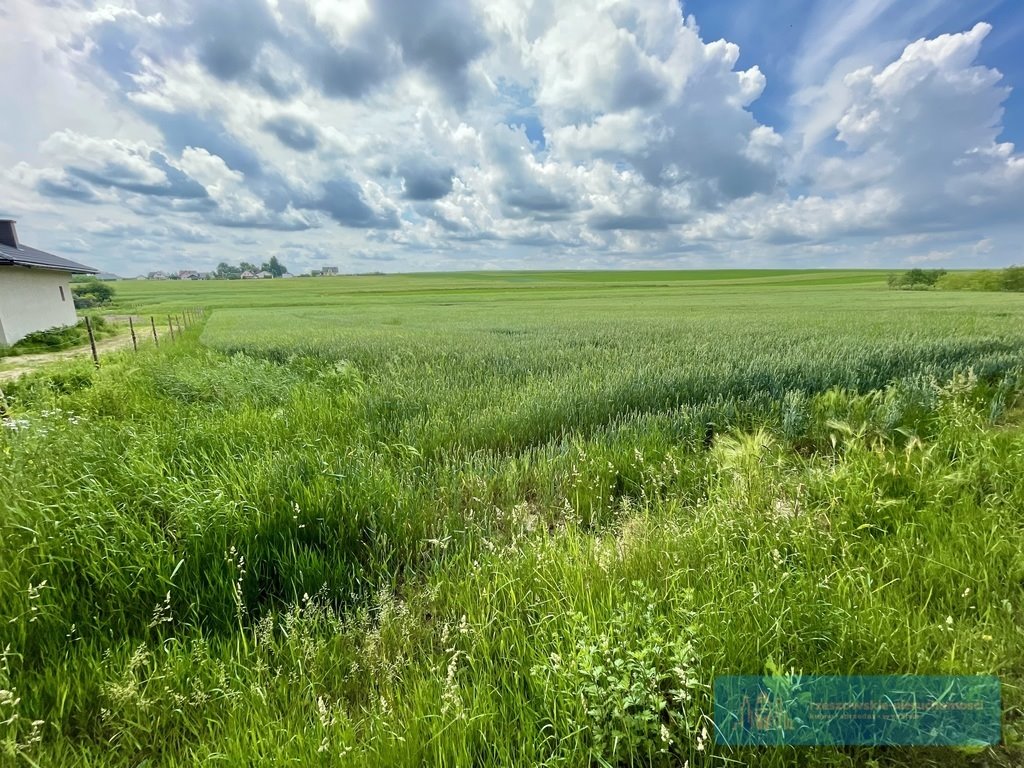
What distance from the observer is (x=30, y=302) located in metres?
23.3

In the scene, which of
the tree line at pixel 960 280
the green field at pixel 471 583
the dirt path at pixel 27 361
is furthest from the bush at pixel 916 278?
the dirt path at pixel 27 361

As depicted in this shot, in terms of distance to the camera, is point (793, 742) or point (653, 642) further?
point (653, 642)

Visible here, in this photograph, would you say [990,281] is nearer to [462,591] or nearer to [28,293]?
[462,591]

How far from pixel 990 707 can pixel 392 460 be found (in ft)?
14.2

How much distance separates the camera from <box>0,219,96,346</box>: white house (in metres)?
20.8

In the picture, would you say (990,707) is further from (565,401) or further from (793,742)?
(565,401)

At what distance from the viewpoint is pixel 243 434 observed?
473cm

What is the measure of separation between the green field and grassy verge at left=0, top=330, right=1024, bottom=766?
0.8 inches

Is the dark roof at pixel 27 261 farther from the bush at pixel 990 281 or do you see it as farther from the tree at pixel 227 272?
the tree at pixel 227 272

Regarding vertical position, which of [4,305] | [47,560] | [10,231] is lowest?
[47,560]

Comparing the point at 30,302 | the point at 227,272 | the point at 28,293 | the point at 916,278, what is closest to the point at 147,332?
the point at 30,302

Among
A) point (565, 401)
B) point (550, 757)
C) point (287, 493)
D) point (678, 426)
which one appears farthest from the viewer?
point (565, 401)

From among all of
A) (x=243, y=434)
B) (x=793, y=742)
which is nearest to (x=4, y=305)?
(x=243, y=434)

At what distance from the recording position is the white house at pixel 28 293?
819 inches
